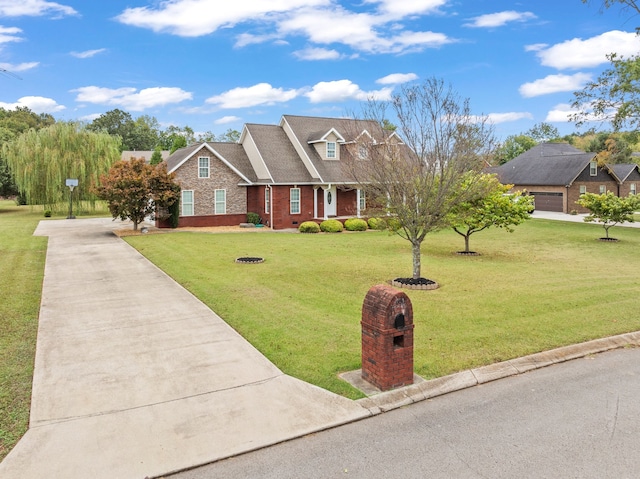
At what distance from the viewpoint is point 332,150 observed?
98.7ft

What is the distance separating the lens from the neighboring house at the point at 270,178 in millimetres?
27641

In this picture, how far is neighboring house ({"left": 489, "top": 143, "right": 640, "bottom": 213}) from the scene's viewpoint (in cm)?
3978

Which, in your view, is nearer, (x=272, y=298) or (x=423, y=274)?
(x=272, y=298)

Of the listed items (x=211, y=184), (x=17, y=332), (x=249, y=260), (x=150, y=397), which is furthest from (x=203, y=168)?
(x=150, y=397)

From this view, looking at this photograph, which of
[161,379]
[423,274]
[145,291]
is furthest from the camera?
[423,274]

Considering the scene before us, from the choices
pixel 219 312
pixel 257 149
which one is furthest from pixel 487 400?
pixel 257 149

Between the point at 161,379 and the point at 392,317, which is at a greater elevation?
the point at 392,317

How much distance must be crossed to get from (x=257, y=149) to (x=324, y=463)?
26.0 m

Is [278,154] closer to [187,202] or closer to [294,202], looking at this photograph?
[294,202]

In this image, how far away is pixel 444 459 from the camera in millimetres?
4715

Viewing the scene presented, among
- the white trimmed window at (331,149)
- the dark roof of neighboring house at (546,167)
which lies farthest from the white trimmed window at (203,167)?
the dark roof of neighboring house at (546,167)

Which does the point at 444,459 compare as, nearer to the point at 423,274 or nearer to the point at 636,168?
the point at 423,274

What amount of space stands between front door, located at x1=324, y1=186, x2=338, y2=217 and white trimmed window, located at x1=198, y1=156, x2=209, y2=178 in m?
7.48

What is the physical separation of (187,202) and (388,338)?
2351 centimetres
